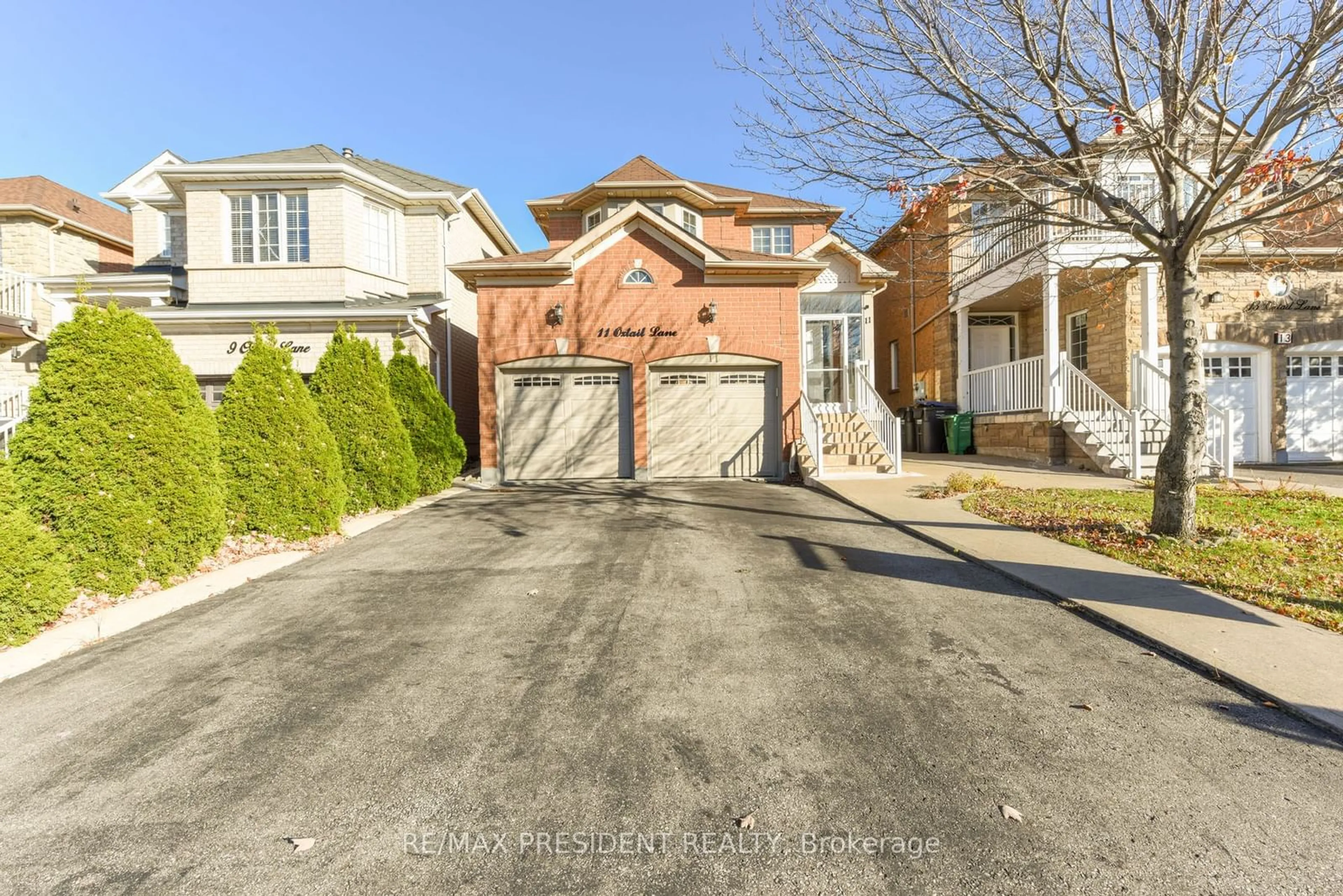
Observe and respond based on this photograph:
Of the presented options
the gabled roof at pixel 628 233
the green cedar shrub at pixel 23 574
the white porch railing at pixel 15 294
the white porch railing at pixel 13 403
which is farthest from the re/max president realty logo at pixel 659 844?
the white porch railing at pixel 15 294

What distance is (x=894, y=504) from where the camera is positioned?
959 centimetres

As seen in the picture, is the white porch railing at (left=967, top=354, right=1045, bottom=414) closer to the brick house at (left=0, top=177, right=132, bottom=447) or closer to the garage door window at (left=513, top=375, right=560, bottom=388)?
the garage door window at (left=513, top=375, right=560, bottom=388)

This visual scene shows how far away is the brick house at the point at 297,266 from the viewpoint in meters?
14.2

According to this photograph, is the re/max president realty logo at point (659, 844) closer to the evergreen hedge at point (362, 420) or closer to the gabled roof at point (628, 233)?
the evergreen hedge at point (362, 420)

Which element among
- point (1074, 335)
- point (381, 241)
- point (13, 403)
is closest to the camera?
point (13, 403)

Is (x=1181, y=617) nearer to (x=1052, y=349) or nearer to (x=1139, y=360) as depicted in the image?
(x=1139, y=360)

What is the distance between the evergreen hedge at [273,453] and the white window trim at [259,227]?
8.75m

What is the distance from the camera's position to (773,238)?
18625 mm

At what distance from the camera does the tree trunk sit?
6652 mm

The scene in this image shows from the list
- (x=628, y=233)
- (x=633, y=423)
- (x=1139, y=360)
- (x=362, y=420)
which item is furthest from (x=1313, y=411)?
(x=362, y=420)

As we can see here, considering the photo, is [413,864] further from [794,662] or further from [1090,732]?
[1090,732]

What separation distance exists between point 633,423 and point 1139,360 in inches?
424

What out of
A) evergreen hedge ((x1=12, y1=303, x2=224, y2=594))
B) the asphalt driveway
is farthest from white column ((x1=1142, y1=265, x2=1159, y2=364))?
evergreen hedge ((x1=12, y1=303, x2=224, y2=594))

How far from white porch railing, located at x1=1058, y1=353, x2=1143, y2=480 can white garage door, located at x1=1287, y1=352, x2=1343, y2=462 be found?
4.47 m
